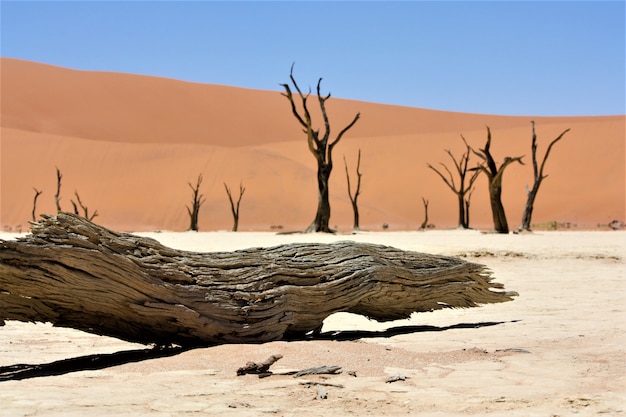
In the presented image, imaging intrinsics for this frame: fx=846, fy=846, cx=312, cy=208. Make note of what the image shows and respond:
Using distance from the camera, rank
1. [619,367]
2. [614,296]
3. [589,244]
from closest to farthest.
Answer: [619,367]
[614,296]
[589,244]

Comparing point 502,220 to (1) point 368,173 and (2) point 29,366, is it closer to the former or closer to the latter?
(2) point 29,366

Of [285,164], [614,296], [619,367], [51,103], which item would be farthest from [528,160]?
[619,367]

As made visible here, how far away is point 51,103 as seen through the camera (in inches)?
3664

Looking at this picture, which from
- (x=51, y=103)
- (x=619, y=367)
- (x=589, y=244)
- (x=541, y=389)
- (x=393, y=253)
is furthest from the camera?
(x=51, y=103)

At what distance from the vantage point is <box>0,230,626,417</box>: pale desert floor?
525 cm

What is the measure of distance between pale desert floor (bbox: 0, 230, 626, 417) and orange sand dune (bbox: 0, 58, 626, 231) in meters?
42.2

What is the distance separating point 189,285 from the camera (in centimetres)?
756

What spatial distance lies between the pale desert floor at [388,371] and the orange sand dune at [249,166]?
42.2 m

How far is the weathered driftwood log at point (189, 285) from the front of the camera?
22.6 ft

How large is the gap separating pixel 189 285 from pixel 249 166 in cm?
6071

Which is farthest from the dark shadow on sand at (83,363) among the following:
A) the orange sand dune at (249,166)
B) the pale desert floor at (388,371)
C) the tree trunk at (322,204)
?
the orange sand dune at (249,166)

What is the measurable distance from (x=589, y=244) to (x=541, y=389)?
1544 centimetres

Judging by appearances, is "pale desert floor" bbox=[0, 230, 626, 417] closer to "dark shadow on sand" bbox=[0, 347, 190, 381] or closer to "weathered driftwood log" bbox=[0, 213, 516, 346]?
"dark shadow on sand" bbox=[0, 347, 190, 381]

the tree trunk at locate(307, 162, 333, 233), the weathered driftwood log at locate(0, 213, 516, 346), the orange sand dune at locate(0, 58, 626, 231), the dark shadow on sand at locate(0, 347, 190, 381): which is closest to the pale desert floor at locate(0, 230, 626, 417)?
the dark shadow on sand at locate(0, 347, 190, 381)
